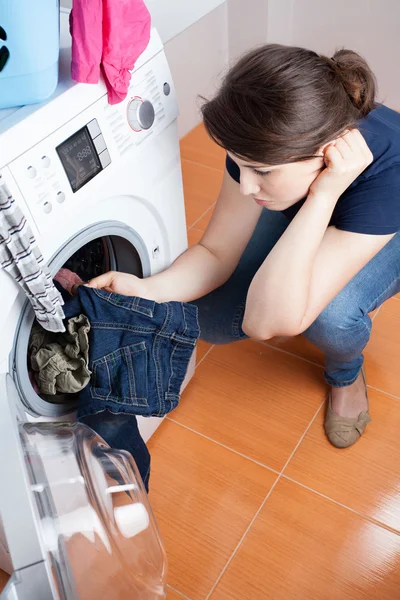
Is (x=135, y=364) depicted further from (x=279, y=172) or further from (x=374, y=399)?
(x=374, y=399)

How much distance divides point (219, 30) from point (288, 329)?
1.78 m

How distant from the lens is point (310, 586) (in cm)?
138

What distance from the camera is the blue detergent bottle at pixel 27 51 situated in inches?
33.7

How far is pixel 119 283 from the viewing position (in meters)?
1.27

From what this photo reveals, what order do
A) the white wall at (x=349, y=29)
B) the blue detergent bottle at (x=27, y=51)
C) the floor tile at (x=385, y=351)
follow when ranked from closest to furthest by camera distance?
the blue detergent bottle at (x=27, y=51)
the floor tile at (x=385, y=351)
the white wall at (x=349, y=29)

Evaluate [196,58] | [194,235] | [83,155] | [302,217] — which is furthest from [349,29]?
[83,155]

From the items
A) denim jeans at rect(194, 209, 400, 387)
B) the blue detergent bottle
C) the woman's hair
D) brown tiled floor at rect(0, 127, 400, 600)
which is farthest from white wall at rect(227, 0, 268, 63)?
the blue detergent bottle

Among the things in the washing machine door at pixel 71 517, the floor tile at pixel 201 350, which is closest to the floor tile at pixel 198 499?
the floor tile at pixel 201 350

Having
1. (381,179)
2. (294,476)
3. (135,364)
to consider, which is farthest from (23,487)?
(294,476)

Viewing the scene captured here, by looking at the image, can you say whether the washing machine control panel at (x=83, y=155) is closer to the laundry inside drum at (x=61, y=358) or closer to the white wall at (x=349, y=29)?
the laundry inside drum at (x=61, y=358)

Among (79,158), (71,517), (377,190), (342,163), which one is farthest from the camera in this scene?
(377,190)

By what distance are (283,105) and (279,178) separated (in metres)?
0.13

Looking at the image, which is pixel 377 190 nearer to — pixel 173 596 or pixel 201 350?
pixel 201 350

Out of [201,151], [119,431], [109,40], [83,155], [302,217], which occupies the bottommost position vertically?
[201,151]
